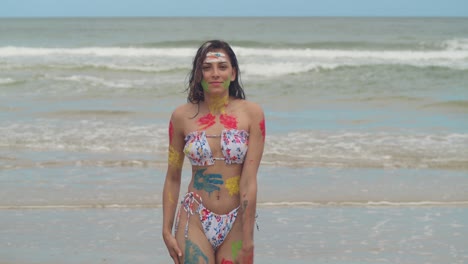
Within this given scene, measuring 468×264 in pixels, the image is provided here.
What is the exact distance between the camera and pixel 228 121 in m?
3.55

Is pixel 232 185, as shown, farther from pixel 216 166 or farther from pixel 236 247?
pixel 236 247

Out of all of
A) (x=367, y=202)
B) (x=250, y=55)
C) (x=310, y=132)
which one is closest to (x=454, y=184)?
(x=367, y=202)

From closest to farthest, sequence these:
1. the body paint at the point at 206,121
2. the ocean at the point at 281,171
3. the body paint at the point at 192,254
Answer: the body paint at the point at 192,254
the body paint at the point at 206,121
the ocean at the point at 281,171

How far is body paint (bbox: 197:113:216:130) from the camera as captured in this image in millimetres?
3557

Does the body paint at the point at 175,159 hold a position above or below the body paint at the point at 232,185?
above

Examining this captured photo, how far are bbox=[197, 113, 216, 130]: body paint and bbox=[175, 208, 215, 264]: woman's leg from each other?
1.32 ft

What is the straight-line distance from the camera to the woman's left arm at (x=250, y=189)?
11.3 feet

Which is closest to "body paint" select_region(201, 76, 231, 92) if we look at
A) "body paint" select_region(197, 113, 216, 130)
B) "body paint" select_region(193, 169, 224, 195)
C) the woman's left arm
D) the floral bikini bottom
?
"body paint" select_region(197, 113, 216, 130)

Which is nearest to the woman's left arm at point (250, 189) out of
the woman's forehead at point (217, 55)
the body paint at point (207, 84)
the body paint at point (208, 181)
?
the body paint at point (208, 181)

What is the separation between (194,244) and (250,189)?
35 centimetres

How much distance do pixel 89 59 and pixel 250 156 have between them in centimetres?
2979

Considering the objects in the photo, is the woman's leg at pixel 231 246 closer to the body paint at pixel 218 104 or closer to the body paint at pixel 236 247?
the body paint at pixel 236 247

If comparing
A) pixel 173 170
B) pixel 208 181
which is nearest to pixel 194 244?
pixel 208 181

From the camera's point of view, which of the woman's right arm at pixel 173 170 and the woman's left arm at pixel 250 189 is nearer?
the woman's left arm at pixel 250 189
